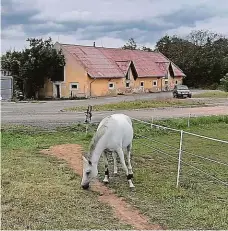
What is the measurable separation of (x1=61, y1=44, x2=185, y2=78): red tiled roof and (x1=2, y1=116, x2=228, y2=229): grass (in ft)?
99.7

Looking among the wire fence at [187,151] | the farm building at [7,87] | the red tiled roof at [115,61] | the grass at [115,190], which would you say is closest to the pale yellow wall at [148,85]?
the red tiled roof at [115,61]

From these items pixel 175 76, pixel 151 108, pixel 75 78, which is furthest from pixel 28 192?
pixel 175 76

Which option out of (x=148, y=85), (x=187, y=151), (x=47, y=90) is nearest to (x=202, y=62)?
(x=148, y=85)

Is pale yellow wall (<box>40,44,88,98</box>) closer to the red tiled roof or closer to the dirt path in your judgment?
the red tiled roof

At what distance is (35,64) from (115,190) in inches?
1358

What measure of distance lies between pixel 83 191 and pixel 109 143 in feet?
4.01

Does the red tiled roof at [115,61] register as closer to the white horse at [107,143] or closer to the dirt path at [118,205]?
the dirt path at [118,205]

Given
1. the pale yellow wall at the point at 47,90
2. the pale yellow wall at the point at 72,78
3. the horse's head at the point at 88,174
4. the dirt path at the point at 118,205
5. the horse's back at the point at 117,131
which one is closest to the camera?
the dirt path at the point at 118,205

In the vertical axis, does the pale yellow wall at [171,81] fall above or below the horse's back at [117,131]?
above

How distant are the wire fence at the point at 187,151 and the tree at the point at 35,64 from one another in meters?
24.8

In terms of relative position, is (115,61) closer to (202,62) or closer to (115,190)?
(202,62)

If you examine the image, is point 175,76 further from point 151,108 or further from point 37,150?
point 37,150

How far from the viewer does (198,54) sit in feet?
206

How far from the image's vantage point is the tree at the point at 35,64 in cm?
4116
